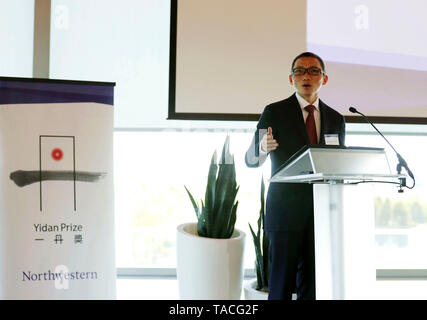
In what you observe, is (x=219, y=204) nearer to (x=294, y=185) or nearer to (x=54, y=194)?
(x=294, y=185)

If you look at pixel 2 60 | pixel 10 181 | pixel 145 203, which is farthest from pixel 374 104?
pixel 2 60

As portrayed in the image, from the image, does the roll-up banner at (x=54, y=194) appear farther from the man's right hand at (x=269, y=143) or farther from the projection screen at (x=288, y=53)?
the projection screen at (x=288, y=53)

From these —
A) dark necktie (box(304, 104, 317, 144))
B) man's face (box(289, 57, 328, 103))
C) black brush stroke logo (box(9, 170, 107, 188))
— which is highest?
man's face (box(289, 57, 328, 103))

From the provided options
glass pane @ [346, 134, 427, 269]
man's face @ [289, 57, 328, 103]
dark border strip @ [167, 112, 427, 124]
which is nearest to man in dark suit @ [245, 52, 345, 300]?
man's face @ [289, 57, 328, 103]

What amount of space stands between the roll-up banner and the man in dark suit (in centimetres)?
87

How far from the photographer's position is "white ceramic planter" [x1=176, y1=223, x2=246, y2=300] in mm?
2541

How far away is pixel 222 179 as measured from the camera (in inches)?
107

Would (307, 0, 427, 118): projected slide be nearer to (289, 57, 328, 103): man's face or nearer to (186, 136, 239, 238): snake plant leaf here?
(289, 57, 328, 103): man's face

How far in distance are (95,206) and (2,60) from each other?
149cm

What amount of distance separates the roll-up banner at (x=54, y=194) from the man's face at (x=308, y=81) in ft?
3.81

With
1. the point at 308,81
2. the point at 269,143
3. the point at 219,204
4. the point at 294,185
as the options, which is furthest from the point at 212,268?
the point at 308,81

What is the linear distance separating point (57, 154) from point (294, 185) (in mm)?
1256
